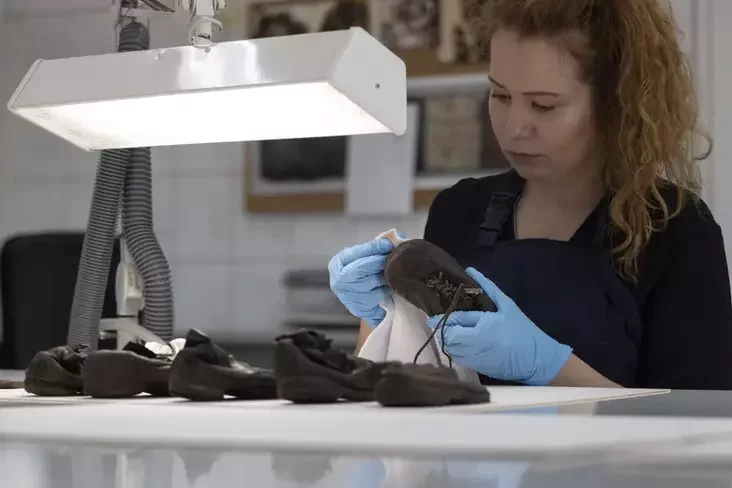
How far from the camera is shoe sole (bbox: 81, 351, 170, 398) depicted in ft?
2.65

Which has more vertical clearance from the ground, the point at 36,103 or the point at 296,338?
the point at 36,103

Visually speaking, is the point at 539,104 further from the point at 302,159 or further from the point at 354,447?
the point at 302,159

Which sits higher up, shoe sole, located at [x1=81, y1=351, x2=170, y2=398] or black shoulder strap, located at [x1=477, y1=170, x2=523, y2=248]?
black shoulder strap, located at [x1=477, y1=170, x2=523, y2=248]

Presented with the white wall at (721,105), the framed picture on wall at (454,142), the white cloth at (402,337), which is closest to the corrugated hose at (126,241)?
the white cloth at (402,337)

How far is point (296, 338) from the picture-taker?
0.70m

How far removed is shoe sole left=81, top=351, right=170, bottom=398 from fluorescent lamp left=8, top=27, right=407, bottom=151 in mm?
303

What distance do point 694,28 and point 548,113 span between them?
138 centimetres

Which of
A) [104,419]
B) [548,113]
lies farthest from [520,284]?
[104,419]

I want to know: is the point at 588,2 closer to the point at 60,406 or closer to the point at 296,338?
the point at 296,338

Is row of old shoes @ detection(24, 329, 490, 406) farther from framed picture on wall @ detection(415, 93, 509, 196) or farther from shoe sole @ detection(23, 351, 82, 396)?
framed picture on wall @ detection(415, 93, 509, 196)

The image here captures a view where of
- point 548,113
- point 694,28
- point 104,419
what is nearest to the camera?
point 104,419

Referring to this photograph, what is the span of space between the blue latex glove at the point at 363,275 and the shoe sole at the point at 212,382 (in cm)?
46

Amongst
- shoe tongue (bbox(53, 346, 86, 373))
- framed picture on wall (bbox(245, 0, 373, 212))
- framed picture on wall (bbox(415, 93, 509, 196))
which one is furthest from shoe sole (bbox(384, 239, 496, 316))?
framed picture on wall (bbox(245, 0, 373, 212))

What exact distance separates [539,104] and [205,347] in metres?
0.91
